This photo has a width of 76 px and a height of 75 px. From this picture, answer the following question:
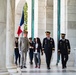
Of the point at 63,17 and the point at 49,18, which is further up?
the point at 49,18

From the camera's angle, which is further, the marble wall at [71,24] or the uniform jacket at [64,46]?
the marble wall at [71,24]

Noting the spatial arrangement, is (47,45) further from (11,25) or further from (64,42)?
(11,25)

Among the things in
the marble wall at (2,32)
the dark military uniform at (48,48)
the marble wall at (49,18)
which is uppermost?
the marble wall at (49,18)

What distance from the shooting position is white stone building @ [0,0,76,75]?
1006 cm

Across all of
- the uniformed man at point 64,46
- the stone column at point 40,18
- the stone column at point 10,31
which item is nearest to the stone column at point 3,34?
the stone column at point 10,31

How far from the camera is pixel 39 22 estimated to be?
2900 cm

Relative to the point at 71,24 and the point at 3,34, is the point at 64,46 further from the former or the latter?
the point at 3,34

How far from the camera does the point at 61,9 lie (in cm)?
2366

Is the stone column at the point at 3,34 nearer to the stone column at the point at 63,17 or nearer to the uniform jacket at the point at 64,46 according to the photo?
the uniform jacket at the point at 64,46

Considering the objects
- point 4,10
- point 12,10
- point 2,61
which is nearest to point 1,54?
point 2,61

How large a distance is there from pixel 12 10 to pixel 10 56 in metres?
2.19

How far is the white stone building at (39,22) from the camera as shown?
10.1m

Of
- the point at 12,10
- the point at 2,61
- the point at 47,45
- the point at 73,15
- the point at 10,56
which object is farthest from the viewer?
the point at 73,15

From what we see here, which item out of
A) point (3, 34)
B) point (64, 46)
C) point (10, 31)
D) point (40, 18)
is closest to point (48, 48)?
point (64, 46)
